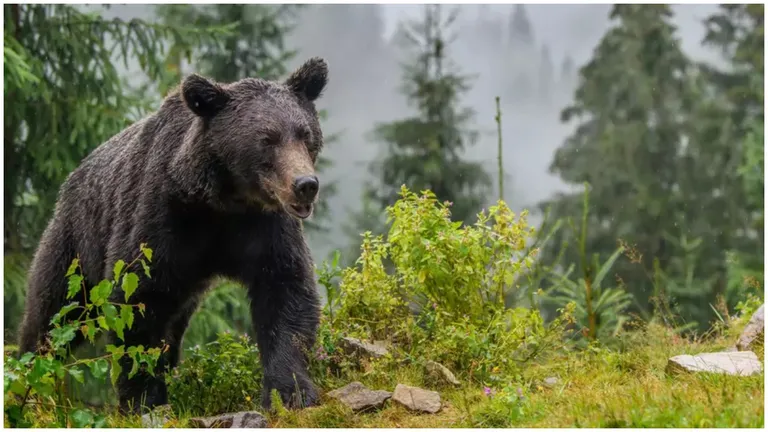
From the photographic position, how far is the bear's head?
5328 millimetres


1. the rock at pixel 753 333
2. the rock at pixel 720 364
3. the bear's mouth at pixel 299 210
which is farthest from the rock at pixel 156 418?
the rock at pixel 753 333

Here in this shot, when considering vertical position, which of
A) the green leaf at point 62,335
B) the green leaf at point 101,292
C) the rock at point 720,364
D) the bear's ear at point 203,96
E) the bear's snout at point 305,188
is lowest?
the rock at point 720,364

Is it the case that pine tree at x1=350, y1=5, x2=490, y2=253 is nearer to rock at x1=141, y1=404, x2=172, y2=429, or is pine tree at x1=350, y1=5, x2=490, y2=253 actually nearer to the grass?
the grass

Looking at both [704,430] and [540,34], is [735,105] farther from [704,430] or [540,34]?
[540,34]

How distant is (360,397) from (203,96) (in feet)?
6.96

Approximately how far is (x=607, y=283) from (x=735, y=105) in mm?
5751

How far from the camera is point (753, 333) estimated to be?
6160 millimetres

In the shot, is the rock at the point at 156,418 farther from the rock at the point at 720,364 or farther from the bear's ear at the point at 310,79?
the rock at the point at 720,364

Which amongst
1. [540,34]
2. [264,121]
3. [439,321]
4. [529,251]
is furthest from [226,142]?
[540,34]

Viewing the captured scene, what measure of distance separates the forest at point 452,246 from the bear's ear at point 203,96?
955 mm

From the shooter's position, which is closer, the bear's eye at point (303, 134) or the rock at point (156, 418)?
the rock at point (156, 418)

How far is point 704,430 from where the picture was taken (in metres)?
3.90

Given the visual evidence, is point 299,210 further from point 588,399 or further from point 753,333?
point 753,333

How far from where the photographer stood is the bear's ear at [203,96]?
568 centimetres
